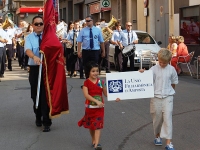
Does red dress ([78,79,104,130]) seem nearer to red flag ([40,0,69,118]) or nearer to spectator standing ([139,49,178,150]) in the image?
spectator standing ([139,49,178,150])

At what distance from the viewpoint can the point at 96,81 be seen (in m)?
7.79

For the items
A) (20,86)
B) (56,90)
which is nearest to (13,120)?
(56,90)

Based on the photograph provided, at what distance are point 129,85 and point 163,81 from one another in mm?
494

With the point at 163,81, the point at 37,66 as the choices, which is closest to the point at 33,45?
the point at 37,66

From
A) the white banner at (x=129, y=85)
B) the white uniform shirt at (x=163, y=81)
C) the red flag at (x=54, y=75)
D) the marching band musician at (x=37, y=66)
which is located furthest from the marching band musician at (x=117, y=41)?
the white banner at (x=129, y=85)

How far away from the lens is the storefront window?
82.2 ft

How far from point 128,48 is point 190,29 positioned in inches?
304

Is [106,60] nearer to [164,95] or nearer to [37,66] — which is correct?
[37,66]

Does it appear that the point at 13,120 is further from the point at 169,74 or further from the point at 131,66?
the point at 131,66

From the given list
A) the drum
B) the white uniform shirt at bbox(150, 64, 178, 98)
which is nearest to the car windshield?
the drum

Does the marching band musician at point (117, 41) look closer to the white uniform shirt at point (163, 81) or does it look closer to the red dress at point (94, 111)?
the white uniform shirt at point (163, 81)

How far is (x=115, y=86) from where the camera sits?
7648 mm

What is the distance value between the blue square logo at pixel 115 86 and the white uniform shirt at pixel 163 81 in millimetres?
547

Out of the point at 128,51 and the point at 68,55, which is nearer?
the point at 128,51
